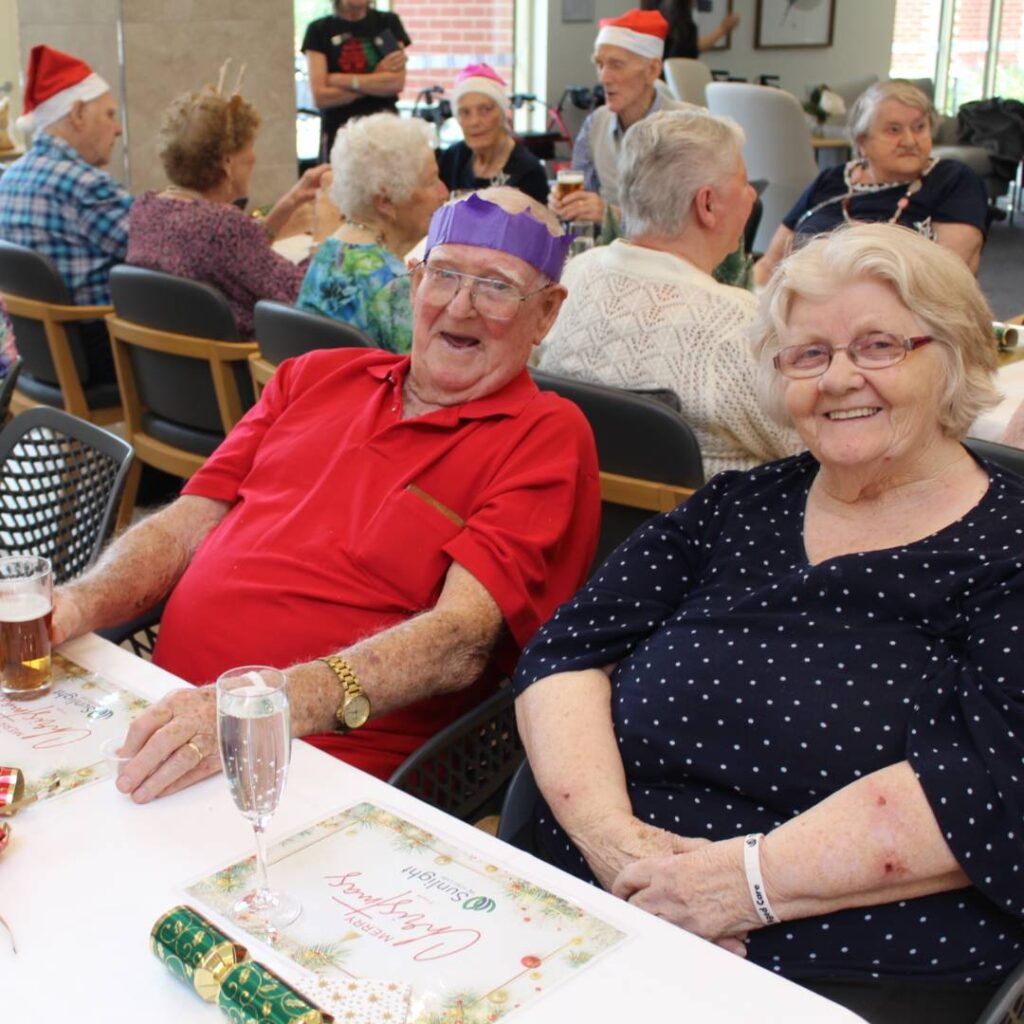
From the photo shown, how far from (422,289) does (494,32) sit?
8737 millimetres

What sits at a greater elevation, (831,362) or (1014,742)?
(831,362)

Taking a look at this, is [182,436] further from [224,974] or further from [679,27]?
[679,27]

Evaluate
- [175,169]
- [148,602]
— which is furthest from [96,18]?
[148,602]

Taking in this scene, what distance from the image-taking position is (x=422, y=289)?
84.0 inches

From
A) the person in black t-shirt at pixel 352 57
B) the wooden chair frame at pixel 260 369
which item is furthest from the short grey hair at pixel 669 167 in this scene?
the person in black t-shirt at pixel 352 57

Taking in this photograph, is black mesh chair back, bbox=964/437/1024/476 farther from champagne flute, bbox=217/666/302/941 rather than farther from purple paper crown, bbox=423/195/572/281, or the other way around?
champagne flute, bbox=217/666/302/941

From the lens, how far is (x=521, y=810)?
1.70 meters

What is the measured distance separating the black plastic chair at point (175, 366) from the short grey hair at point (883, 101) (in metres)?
2.15

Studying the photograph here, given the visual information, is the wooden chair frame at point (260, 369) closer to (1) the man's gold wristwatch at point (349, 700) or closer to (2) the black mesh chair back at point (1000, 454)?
(1) the man's gold wristwatch at point (349, 700)

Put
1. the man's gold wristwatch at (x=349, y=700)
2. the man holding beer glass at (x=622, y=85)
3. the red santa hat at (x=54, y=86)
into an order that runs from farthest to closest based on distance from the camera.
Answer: the man holding beer glass at (x=622, y=85), the red santa hat at (x=54, y=86), the man's gold wristwatch at (x=349, y=700)

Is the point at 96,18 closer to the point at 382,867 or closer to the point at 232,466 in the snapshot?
the point at 232,466

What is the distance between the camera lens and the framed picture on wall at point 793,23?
1153 cm

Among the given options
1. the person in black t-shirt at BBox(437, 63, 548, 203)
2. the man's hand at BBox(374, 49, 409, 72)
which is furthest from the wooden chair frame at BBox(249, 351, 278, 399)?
the man's hand at BBox(374, 49, 409, 72)

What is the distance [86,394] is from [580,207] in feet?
5.49
